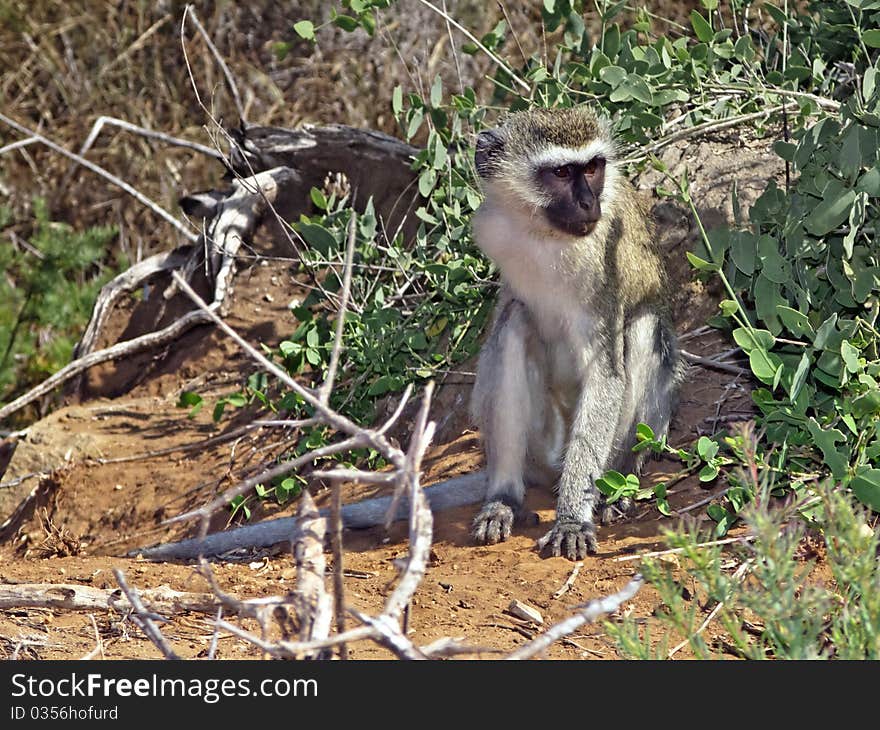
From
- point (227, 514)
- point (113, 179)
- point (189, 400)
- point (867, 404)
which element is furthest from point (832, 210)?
point (113, 179)

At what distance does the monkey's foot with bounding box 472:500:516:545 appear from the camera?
517 cm

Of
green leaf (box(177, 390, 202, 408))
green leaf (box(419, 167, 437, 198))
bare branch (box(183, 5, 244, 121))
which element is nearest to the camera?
green leaf (box(419, 167, 437, 198))

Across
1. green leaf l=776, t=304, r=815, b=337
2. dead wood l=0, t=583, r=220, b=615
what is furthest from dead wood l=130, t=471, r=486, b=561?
green leaf l=776, t=304, r=815, b=337

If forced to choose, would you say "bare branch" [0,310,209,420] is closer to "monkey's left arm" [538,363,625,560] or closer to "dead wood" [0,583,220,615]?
"monkey's left arm" [538,363,625,560]

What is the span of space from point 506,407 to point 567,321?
48 cm

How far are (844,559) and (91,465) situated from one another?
4.81 meters

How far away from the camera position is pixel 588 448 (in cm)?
514

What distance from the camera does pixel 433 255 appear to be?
6.81 m

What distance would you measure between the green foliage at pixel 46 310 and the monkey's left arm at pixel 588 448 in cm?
470

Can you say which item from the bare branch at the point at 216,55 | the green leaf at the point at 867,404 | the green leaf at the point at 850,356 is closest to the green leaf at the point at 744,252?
the green leaf at the point at 850,356

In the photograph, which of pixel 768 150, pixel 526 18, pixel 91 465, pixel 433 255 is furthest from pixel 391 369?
pixel 526 18

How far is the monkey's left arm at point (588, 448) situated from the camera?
16.5 ft

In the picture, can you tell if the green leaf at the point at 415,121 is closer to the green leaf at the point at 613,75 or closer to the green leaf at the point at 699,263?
the green leaf at the point at 613,75

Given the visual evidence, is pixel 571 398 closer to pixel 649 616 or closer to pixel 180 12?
pixel 649 616
